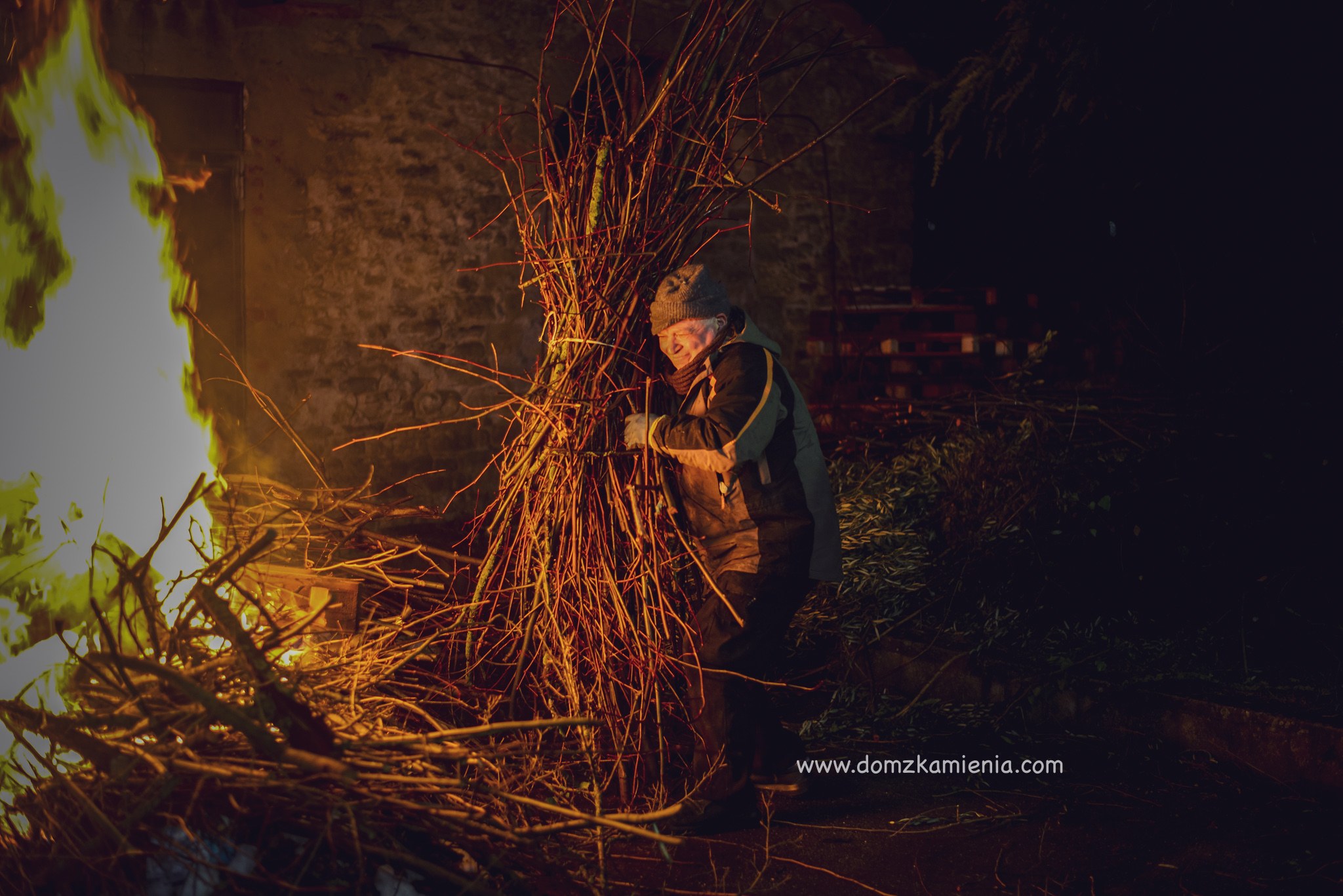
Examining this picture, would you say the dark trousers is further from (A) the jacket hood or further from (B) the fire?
(B) the fire

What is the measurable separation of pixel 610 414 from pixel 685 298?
0.52m

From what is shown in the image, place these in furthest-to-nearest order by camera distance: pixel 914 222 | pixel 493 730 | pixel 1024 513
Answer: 1. pixel 914 222
2. pixel 1024 513
3. pixel 493 730

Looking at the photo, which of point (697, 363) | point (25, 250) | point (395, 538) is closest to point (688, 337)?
point (697, 363)

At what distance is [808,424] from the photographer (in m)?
3.88

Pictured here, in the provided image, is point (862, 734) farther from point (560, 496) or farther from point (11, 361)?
point (11, 361)

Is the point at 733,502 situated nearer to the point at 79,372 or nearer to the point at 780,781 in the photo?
the point at 780,781

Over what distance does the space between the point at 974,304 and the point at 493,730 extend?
6855 mm

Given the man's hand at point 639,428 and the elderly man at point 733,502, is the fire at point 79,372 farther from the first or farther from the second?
the elderly man at point 733,502

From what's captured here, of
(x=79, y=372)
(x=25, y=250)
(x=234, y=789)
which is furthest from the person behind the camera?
(x=79, y=372)

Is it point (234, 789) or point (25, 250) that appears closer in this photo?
point (234, 789)

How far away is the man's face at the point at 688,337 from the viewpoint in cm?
371

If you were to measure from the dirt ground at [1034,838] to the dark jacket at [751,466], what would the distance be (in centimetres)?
99

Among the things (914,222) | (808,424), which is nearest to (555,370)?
(808,424)

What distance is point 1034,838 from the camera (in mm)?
3830
